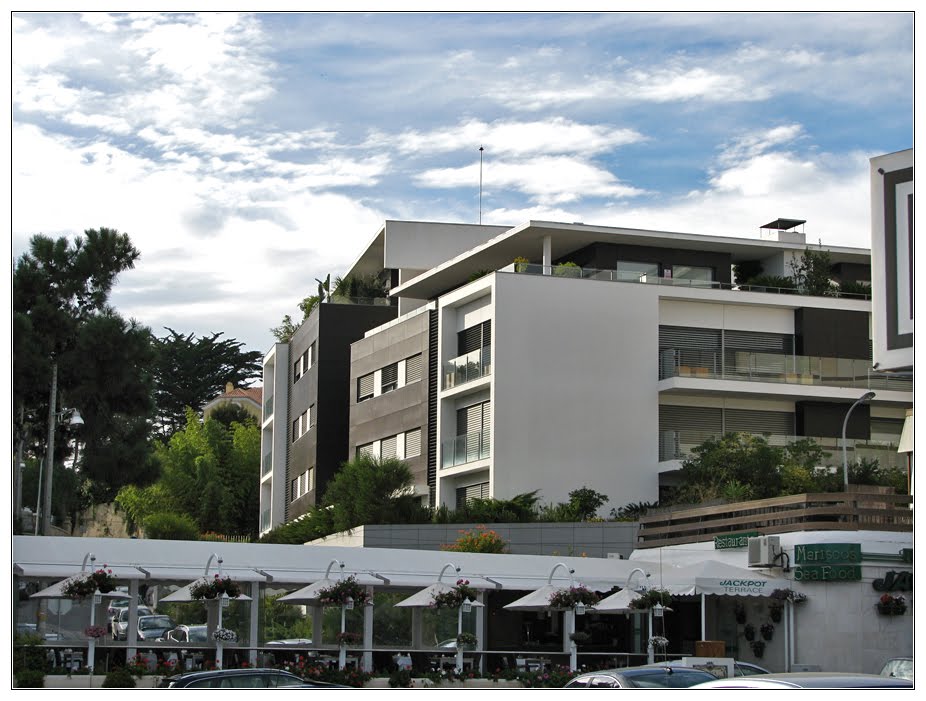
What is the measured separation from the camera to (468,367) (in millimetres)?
48031

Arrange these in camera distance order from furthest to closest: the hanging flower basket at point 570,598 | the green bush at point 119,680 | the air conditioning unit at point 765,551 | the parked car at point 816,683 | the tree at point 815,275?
the tree at point 815,275
the air conditioning unit at point 765,551
the hanging flower basket at point 570,598
the green bush at point 119,680
the parked car at point 816,683

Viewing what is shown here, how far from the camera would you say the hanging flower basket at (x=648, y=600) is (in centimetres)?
2941

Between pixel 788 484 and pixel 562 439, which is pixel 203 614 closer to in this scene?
pixel 562 439

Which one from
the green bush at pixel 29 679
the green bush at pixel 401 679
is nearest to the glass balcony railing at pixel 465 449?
the green bush at pixel 401 679

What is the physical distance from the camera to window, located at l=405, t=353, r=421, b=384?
170 feet

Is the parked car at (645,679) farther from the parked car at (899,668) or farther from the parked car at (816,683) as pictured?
the parked car at (899,668)

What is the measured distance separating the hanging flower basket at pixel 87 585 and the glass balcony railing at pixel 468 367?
22540 millimetres

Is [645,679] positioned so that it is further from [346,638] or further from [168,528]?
[168,528]

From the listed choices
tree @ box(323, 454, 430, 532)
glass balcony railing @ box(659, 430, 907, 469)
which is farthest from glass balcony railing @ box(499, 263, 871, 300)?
tree @ box(323, 454, 430, 532)

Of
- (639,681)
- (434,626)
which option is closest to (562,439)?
(434,626)

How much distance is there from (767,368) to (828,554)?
1774 cm

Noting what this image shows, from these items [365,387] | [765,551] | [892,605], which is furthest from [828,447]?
[365,387]

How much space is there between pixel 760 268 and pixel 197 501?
3984cm

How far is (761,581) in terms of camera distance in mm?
31406
